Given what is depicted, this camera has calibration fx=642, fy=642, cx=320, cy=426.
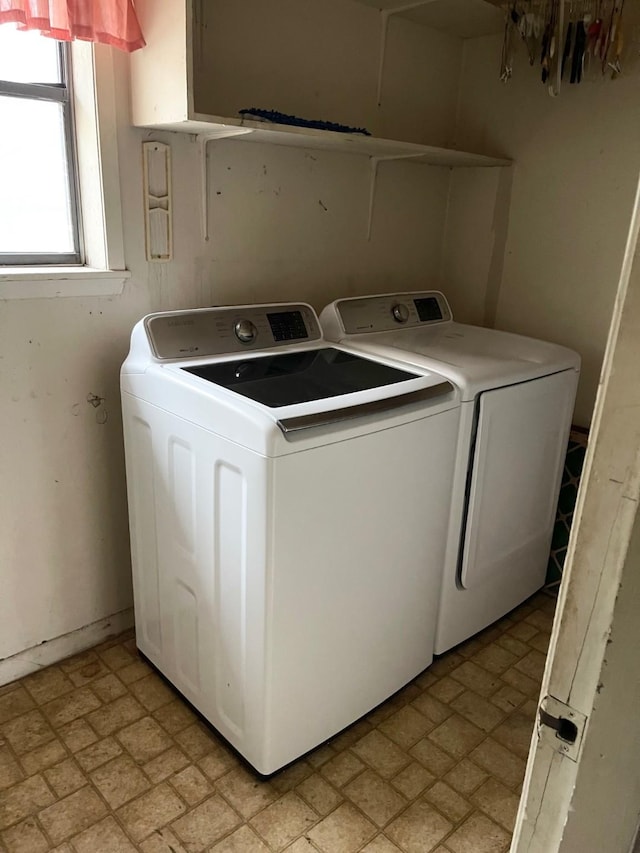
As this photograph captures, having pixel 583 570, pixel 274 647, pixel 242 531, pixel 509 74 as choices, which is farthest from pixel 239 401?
pixel 509 74

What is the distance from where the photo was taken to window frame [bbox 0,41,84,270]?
1.70m

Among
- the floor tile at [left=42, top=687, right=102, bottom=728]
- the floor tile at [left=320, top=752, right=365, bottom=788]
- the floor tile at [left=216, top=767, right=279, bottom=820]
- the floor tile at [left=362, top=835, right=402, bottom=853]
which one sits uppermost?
the floor tile at [left=216, top=767, right=279, bottom=820]

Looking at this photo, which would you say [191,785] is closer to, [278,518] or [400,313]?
[278,518]

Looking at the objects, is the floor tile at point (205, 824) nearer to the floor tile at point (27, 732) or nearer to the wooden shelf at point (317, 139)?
the floor tile at point (27, 732)

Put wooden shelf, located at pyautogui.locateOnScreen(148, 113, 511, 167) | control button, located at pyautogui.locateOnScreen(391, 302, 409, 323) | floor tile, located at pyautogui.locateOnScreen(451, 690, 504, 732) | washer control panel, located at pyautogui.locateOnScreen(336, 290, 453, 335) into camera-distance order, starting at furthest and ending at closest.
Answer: control button, located at pyautogui.locateOnScreen(391, 302, 409, 323), washer control panel, located at pyautogui.locateOnScreen(336, 290, 453, 335), floor tile, located at pyautogui.locateOnScreen(451, 690, 504, 732), wooden shelf, located at pyautogui.locateOnScreen(148, 113, 511, 167)

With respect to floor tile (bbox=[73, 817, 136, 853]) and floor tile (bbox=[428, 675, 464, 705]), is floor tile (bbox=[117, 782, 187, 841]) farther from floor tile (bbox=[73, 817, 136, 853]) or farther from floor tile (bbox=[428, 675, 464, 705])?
floor tile (bbox=[428, 675, 464, 705])

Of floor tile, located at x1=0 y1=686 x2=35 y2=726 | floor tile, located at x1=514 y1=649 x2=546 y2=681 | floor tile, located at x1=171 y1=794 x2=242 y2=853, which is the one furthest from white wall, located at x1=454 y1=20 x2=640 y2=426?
floor tile, located at x1=0 y1=686 x2=35 y2=726

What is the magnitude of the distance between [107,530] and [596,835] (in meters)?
1.70

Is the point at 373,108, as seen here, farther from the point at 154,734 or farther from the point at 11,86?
the point at 154,734

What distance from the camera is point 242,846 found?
4.84 ft

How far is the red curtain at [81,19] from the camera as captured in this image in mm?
1454

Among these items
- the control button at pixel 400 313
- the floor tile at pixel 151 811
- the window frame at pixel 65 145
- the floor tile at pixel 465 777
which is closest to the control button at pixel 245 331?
the window frame at pixel 65 145

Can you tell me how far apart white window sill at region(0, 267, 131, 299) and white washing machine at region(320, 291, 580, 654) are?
699 mm

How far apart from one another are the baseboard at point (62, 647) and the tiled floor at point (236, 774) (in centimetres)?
3
